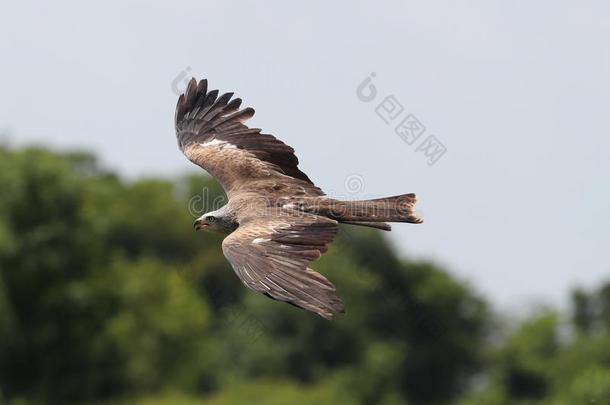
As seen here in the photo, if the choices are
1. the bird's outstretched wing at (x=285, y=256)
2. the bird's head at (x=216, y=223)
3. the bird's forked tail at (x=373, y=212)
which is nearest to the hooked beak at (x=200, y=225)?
the bird's head at (x=216, y=223)

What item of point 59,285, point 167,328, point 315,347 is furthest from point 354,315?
point 59,285

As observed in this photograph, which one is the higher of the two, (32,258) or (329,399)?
(329,399)

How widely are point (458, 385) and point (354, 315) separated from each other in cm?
762

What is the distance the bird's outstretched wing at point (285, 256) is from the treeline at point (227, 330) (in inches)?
1292

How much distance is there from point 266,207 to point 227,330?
68102 mm

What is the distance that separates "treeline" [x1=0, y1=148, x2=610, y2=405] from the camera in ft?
213

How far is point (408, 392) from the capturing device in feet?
292

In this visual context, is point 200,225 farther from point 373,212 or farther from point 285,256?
point 285,256

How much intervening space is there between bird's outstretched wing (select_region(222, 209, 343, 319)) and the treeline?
32.8 m

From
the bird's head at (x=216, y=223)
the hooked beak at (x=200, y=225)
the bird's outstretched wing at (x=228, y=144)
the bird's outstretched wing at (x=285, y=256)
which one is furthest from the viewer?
the bird's outstretched wing at (x=228, y=144)

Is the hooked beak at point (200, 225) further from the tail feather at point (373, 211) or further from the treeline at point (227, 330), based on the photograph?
the treeline at point (227, 330)

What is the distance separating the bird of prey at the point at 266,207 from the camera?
20.9 metres

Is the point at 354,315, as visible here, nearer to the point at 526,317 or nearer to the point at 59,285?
the point at 526,317

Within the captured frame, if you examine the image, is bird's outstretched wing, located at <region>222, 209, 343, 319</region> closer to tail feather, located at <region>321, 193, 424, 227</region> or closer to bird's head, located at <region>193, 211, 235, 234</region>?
tail feather, located at <region>321, 193, 424, 227</region>
